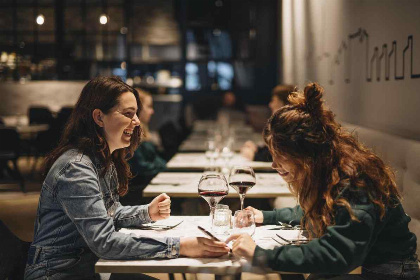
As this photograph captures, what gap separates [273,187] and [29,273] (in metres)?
1.84

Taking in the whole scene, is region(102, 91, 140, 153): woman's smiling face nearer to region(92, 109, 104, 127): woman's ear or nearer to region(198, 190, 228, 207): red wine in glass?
region(92, 109, 104, 127): woman's ear

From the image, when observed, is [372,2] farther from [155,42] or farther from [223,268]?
[155,42]

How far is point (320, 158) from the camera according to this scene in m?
1.73

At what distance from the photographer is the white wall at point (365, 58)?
3.33 metres

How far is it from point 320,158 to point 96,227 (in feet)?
2.53

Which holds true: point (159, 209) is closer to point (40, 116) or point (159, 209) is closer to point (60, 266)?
point (60, 266)

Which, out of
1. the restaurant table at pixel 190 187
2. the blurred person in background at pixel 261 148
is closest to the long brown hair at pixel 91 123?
the restaurant table at pixel 190 187

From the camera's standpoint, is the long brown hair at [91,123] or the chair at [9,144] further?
the chair at [9,144]

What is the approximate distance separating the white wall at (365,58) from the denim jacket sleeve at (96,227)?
1967mm

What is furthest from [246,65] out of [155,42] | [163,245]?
[163,245]

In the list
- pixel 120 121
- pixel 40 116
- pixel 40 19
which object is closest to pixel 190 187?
pixel 120 121

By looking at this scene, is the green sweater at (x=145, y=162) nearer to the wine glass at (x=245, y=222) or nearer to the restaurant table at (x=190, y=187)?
the restaurant table at (x=190, y=187)

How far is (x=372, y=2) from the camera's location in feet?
13.6

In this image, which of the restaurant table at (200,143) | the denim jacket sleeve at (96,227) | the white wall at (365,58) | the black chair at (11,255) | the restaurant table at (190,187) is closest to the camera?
the denim jacket sleeve at (96,227)
